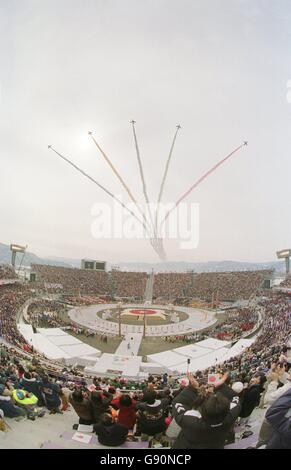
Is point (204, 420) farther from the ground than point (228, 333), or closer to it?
farther from the ground

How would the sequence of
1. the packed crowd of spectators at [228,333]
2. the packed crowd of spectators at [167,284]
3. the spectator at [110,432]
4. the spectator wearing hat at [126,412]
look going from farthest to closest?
1. the packed crowd of spectators at [167,284]
2. the packed crowd of spectators at [228,333]
3. the spectator wearing hat at [126,412]
4. the spectator at [110,432]

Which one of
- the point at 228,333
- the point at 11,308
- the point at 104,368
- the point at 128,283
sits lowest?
the point at 128,283

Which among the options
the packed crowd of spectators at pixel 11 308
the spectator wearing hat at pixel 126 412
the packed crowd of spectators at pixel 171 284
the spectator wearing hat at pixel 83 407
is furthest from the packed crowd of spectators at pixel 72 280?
the spectator wearing hat at pixel 126 412

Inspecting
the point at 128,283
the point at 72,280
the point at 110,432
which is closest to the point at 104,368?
the point at 110,432

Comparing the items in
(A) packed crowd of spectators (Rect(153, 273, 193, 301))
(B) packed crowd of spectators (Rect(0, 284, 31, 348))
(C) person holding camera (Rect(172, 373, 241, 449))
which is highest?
(C) person holding camera (Rect(172, 373, 241, 449))

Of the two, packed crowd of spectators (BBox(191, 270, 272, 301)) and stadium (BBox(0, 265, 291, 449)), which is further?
packed crowd of spectators (BBox(191, 270, 272, 301))

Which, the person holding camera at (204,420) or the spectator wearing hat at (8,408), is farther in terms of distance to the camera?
the spectator wearing hat at (8,408)

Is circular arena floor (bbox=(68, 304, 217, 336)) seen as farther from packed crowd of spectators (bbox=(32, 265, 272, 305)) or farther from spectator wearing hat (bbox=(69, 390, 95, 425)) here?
spectator wearing hat (bbox=(69, 390, 95, 425))

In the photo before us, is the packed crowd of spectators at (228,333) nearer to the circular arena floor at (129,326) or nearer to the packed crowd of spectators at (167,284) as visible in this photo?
the circular arena floor at (129,326)

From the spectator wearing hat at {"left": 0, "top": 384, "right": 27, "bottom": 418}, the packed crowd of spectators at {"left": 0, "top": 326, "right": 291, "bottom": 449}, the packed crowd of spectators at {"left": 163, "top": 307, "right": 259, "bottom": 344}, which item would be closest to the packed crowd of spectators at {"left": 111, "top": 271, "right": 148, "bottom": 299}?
the packed crowd of spectators at {"left": 163, "top": 307, "right": 259, "bottom": 344}

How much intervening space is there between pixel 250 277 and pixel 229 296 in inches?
95.2

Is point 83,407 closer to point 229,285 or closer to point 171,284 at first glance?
point 229,285

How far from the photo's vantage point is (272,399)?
2.47 m
